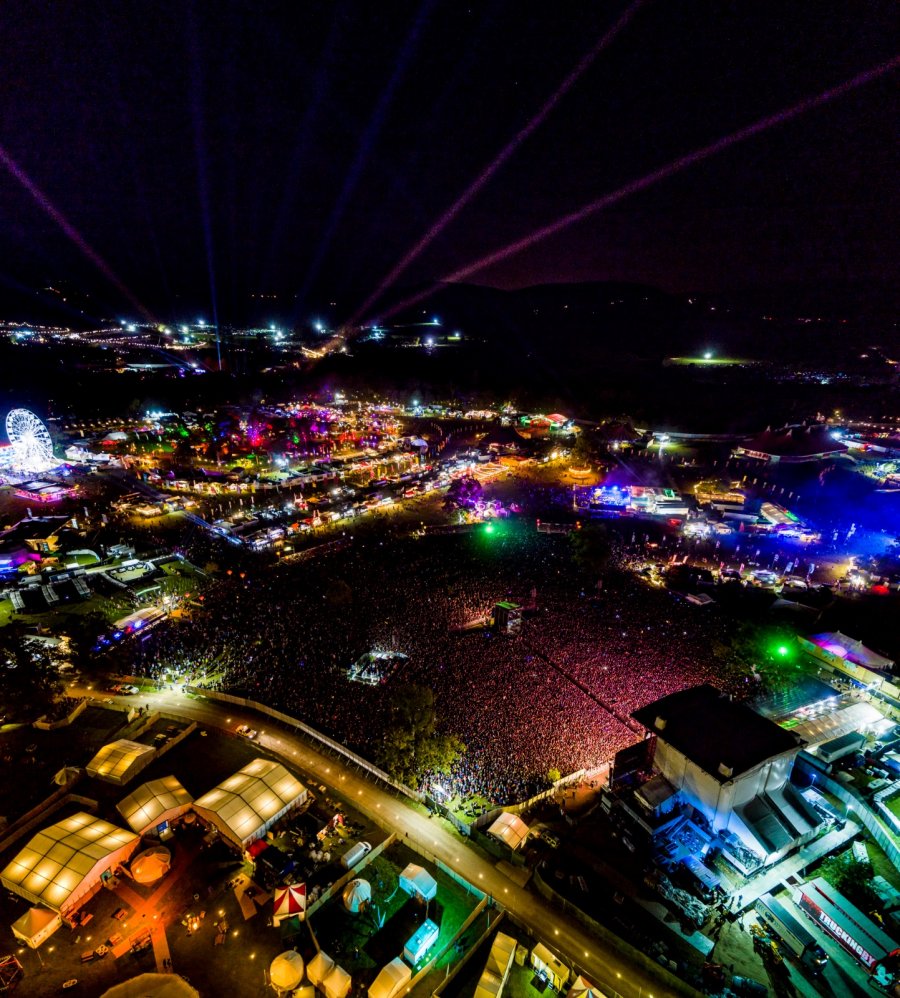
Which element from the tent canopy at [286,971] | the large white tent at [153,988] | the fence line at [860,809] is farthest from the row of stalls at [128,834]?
the fence line at [860,809]

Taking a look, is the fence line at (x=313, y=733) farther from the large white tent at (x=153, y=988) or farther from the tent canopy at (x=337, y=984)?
the large white tent at (x=153, y=988)

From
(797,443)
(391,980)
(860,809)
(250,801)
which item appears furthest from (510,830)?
(797,443)

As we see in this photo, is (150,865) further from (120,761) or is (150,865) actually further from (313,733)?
(313,733)

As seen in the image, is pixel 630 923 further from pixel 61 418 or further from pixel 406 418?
pixel 61 418

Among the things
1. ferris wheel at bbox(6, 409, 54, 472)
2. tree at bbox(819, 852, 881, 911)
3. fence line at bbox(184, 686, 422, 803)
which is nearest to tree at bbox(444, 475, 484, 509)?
fence line at bbox(184, 686, 422, 803)

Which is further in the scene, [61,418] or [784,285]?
[784,285]

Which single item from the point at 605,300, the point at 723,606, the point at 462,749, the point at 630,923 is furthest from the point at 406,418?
the point at 605,300
